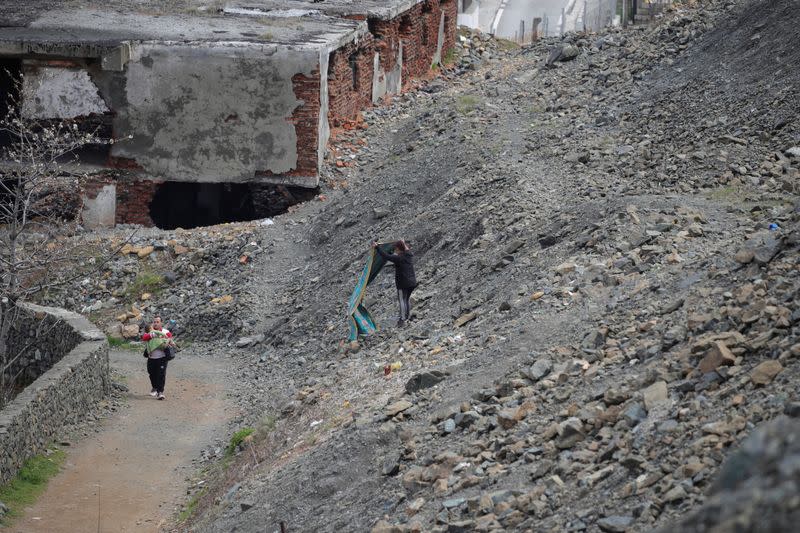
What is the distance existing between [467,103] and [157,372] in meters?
9.98

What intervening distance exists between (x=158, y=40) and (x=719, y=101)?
973 cm

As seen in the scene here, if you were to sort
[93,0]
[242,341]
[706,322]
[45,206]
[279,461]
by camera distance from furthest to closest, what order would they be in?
1. [93,0]
2. [45,206]
3. [242,341]
4. [279,461]
5. [706,322]

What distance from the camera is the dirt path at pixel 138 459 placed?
12.8 m

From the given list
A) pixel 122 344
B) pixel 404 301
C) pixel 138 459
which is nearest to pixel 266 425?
pixel 138 459

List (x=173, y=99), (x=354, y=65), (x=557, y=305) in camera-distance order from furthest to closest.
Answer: (x=354, y=65)
(x=173, y=99)
(x=557, y=305)

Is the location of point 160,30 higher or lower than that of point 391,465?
higher

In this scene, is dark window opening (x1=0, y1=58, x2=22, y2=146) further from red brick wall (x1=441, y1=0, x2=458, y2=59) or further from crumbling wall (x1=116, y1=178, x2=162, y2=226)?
red brick wall (x1=441, y1=0, x2=458, y2=59)

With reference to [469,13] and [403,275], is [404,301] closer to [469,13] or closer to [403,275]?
[403,275]

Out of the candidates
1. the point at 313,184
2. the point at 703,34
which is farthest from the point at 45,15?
the point at 703,34

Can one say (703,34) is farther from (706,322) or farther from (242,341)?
(706,322)

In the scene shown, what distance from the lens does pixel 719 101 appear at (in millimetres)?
18219

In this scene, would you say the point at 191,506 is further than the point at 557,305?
Yes

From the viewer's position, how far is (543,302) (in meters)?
12.6

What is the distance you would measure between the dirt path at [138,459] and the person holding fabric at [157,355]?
26 centimetres
